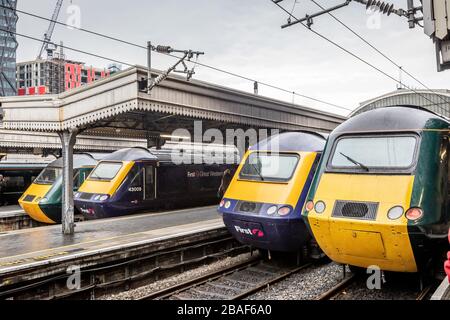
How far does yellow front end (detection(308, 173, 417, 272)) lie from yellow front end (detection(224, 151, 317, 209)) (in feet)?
4.18

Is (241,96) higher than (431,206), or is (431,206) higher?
(241,96)

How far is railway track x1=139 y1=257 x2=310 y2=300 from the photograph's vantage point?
7121 mm

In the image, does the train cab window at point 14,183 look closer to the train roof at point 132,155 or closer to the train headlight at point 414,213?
the train roof at point 132,155

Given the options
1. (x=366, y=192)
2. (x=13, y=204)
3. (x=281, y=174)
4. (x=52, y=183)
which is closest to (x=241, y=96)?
(x=281, y=174)

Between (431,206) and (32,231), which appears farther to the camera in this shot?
(32,231)

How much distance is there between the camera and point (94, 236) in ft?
32.2

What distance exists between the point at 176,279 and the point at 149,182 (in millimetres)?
6081

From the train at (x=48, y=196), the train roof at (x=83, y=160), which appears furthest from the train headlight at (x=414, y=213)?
the train roof at (x=83, y=160)

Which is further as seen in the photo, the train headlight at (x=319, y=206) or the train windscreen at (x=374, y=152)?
the train headlight at (x=319, y=206)

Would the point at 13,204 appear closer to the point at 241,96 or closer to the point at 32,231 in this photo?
the point at 32,231

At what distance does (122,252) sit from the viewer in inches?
325

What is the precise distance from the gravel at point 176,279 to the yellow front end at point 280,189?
1.93 meters

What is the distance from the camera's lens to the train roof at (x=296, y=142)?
8.41 m
